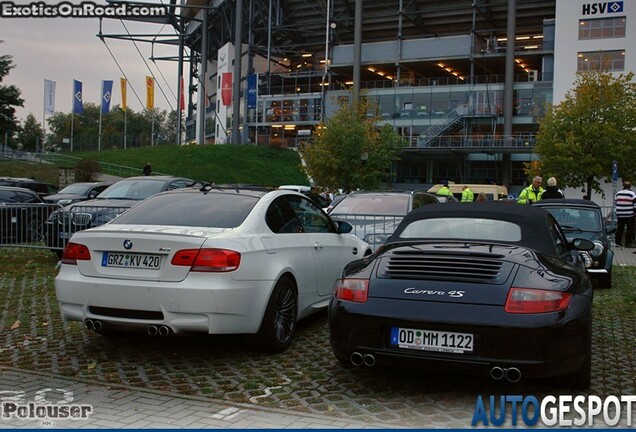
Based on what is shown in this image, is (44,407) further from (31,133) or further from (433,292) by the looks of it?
(31,133)

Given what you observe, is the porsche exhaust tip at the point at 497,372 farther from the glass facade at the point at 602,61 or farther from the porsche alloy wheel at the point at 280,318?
the glass facade at the point at 602,61

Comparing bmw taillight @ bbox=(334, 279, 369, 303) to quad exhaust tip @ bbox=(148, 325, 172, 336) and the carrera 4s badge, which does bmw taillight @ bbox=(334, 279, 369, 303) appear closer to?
the carrera 4s badge

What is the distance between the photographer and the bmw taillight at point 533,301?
4.40m

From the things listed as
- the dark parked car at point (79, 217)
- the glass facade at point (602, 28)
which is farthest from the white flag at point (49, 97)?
the dark parked car at point (79, 217)

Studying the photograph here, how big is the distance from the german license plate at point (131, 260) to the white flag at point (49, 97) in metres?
56.8

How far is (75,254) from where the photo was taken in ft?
18.9

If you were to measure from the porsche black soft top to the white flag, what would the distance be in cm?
5751

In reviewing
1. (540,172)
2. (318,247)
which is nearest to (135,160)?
(540,172)

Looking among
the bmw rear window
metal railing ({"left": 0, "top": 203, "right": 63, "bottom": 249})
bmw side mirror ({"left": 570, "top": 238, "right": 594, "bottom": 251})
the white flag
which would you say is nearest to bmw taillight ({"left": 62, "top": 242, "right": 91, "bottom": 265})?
the bmw rear window

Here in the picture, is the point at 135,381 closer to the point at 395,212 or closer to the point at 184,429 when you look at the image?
the point at 184,429

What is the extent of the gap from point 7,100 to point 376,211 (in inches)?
1860

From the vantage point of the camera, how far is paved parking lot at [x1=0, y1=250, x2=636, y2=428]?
14.4 feet

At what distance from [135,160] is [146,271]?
52.9 meters

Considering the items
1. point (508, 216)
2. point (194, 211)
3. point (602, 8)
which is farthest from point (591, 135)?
point (194, 211)
